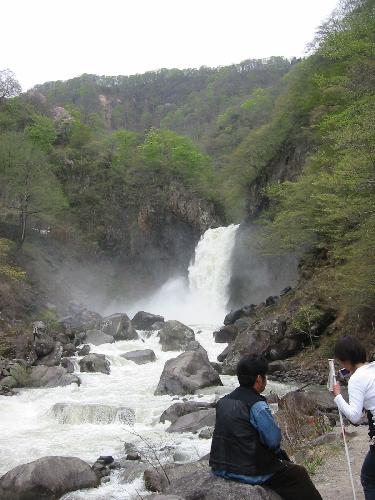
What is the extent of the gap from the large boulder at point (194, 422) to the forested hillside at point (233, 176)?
5312 millimetres

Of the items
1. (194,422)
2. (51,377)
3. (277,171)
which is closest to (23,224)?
(277,171)

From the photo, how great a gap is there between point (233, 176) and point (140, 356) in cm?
1991

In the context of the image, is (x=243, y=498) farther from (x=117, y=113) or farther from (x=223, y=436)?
(x=117, y=113)

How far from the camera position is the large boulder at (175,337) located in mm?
22000

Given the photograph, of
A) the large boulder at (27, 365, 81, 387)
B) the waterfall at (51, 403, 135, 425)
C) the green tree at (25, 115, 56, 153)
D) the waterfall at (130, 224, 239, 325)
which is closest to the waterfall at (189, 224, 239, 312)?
the waterfall at (130, 224, 239, 325)

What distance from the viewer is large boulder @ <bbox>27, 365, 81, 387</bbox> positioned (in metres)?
16.3

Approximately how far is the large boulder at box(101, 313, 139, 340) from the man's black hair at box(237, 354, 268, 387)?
67.4 ft

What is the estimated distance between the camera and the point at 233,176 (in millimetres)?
36125

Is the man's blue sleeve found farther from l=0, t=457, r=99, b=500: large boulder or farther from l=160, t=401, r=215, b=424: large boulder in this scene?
l=160, t=401, r=215, b=424: large boulder

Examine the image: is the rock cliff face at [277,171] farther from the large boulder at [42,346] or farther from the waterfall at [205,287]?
the large boulder at [42,346]

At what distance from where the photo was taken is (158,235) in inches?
1654

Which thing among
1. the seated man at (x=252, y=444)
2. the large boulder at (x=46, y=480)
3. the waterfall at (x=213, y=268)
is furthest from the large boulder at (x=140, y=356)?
the seated man at (x=252, y=444)

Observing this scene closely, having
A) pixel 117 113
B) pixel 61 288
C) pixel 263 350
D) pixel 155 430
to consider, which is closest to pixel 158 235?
pixel 61 288

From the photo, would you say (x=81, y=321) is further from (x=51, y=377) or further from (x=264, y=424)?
(x=264, y=424)
